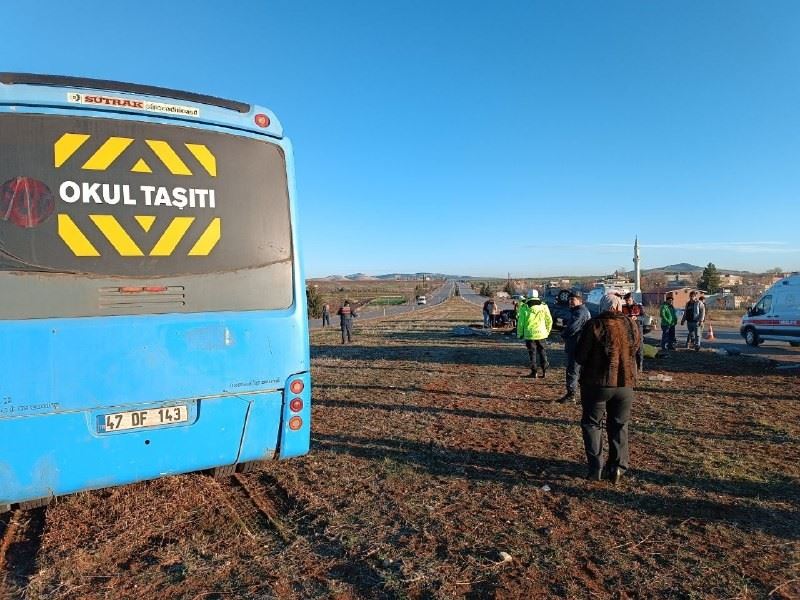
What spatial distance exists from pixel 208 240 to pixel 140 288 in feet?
2.03

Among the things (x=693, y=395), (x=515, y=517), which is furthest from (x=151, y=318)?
(x=693, y=395)

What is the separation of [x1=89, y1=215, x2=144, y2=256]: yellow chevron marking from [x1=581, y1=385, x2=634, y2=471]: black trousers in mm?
4134

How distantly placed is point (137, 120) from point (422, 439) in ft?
15.7

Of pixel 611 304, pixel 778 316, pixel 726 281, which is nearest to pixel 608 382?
pixel 611 304

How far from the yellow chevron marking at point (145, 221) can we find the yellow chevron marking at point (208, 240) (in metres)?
0.34

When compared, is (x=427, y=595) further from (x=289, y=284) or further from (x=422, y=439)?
(x=422, y=439)

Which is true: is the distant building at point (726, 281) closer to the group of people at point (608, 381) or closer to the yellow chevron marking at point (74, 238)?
the group of people at point (608, 381)

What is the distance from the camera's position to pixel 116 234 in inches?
151

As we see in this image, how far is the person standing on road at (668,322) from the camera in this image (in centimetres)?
A: 1602

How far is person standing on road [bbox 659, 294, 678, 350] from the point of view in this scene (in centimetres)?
1602

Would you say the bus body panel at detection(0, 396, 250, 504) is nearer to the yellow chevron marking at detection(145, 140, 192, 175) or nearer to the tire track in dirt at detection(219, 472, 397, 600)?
the tire track in dirt at detection(219, 472, 397, 600)

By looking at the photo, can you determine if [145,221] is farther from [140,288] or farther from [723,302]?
[723,302]

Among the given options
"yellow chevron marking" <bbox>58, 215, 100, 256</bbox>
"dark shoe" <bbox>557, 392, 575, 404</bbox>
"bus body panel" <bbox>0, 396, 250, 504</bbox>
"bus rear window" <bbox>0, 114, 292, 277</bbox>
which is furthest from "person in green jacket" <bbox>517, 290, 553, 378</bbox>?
"yellow chevron marking" <bbox>58, 215, 100, 256</bbox>

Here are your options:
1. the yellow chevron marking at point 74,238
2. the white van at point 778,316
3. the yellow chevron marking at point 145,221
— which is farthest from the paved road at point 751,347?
the yellow chevron marking at point 74,238
